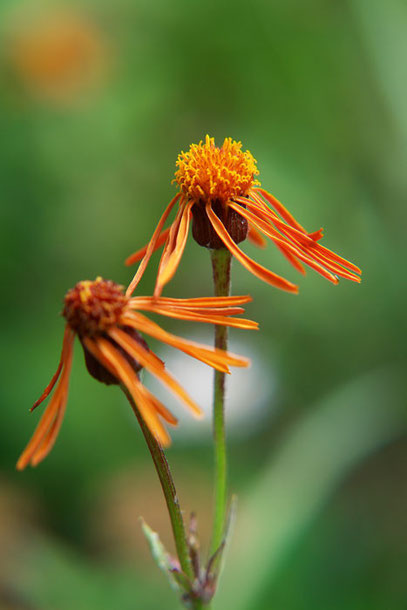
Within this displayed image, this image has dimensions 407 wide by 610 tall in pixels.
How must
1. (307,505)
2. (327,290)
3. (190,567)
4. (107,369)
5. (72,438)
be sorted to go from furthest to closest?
(327,290) < (72,438) < (307,505) < (190,567) < (107,369)

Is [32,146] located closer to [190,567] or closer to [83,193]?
[83,193]

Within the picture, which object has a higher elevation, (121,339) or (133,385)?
(121,339)

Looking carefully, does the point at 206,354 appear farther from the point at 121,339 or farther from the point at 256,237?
the point at 256,237

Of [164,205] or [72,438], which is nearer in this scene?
[72,438]

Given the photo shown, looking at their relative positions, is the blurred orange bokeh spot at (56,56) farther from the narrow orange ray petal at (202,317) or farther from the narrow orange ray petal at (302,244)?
the narrow orange ray petal at (202,317)

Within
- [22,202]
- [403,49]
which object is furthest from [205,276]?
[403,49]

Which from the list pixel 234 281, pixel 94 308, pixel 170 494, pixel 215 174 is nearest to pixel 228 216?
pixel 215 174
